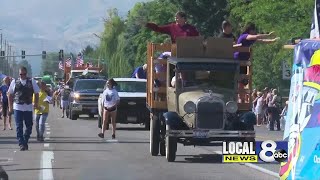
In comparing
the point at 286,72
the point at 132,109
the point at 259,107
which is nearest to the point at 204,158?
the point at 132,109

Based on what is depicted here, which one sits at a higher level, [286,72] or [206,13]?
[206,13]

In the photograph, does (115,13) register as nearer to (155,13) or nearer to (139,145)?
(155,13)

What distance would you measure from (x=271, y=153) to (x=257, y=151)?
0.15 metres

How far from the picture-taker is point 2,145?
22453 mm

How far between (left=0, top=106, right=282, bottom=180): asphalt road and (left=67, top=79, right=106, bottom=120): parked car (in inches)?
688

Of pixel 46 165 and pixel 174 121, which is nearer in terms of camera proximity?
pixel 46 165

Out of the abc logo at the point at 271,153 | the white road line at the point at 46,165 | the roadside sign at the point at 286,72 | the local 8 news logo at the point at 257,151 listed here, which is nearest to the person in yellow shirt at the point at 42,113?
the white road line at the point at 46,165

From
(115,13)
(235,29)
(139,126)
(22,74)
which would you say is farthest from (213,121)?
(115,13)

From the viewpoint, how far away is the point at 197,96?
1717cm

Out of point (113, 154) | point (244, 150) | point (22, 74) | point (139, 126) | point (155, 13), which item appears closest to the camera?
point (244, 150)

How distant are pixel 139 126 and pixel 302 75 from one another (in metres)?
27.7

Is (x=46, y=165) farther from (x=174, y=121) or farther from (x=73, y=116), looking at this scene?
(x=73, y=116)

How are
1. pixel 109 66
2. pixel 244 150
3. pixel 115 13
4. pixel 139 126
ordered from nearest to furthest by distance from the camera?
pixel 244 150, pixel 139 126, pixel 109 66, pixel 115 13

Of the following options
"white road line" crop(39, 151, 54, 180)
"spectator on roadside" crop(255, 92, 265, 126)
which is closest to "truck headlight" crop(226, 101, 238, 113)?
"white road line" crop(39, 151, 54, 180)
